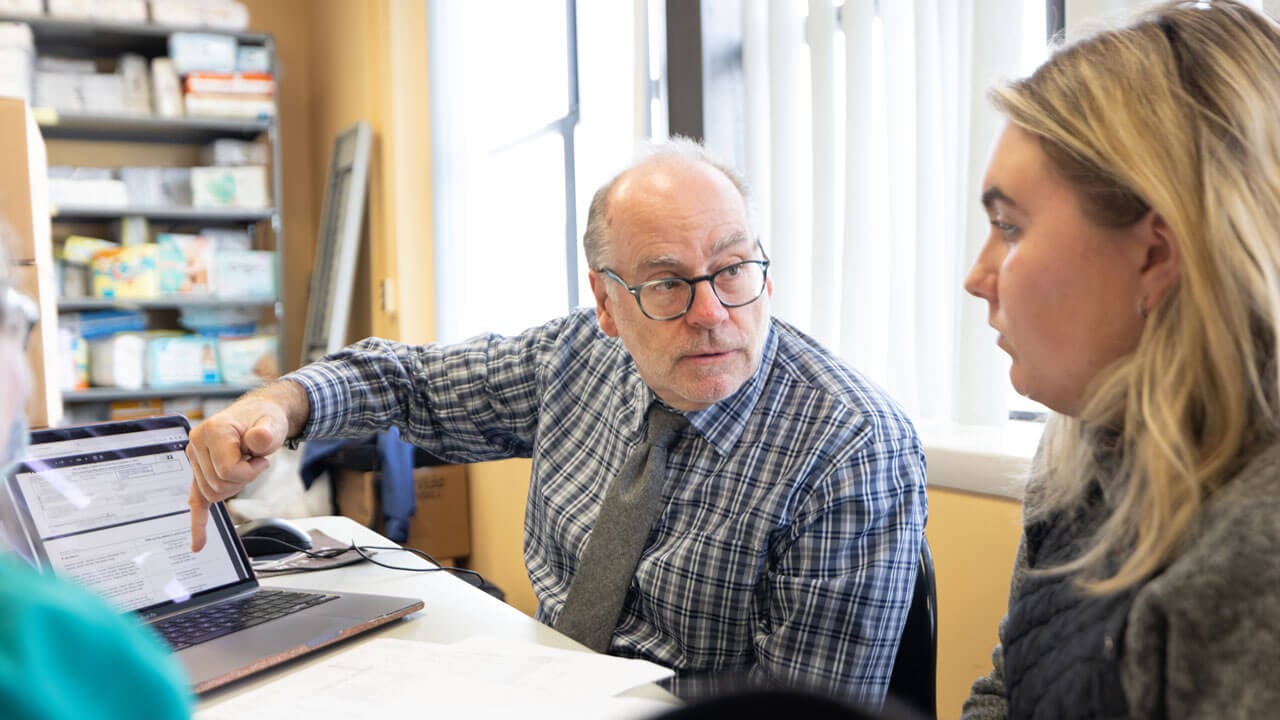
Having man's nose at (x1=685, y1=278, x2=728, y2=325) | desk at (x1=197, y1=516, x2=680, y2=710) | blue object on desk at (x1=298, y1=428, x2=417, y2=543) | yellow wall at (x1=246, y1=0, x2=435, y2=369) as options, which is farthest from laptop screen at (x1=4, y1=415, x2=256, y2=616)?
yellow wall at (x1=246, y1=0, x2=435, y2=369)

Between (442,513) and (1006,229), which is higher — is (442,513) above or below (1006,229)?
below

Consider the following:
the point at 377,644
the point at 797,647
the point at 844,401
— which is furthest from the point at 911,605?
the point at 377,644

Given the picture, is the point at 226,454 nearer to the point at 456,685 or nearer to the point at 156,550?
the point at 156,550

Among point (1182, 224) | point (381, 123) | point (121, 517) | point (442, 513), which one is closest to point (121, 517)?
point (121, 517)

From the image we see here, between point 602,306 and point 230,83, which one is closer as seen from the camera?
point 602,306

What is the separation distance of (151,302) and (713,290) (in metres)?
3.39

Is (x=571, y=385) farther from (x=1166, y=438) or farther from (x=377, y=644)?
(x=1166, y=438)

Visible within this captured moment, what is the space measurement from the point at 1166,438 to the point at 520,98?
10.1ft

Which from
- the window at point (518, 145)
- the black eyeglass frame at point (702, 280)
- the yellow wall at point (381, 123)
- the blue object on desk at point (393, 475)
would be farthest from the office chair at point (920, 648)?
the yellow wall at point (381, 123)

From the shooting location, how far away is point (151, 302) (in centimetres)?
400

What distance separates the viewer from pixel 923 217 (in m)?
1.67

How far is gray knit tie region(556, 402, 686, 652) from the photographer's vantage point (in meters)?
1.28

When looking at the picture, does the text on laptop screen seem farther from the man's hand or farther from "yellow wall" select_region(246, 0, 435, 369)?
"yellow wall" select_region(246, 0, 435, 369)

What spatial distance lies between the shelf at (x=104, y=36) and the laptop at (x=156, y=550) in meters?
3.40
